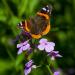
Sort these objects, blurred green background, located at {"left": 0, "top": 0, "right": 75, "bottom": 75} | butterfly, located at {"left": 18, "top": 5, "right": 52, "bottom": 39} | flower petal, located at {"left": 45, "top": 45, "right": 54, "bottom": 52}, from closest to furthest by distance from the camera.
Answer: flower petal, located at {"left": 45, "top": 45, "right": 54, "bottom": 52}, butterfly, located at {"left": 18, "top": 5, "right": 52, "bottom": 39}, blurred green background, located at {"left": 0, "top": 0, "right": 75, "bottom": 75}

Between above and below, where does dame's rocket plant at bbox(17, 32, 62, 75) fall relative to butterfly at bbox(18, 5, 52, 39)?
below

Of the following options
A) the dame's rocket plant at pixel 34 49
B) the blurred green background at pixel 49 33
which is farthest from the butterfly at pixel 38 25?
the blurred green background at pixel 49 33

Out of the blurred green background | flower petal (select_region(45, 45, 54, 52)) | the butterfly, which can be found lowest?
the blurred green background

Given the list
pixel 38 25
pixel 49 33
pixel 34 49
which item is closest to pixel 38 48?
pixel 34 49

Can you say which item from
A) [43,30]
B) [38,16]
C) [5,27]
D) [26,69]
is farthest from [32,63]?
[5,27]

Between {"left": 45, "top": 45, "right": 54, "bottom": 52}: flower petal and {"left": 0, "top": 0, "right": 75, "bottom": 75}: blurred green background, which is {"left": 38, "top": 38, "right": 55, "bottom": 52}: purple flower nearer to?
{"left": 45, "top": 45, "right": 54, "bottom": 52}: flower petal

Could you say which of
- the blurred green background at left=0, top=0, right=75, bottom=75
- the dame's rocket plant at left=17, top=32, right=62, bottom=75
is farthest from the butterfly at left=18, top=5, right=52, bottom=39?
the blurred green background at left=0, top=0, right=75, bottom=75

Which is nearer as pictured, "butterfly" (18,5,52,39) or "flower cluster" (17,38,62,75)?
"flower cluster" (17,38,62,75)

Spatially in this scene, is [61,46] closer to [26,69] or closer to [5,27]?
[5,27]
